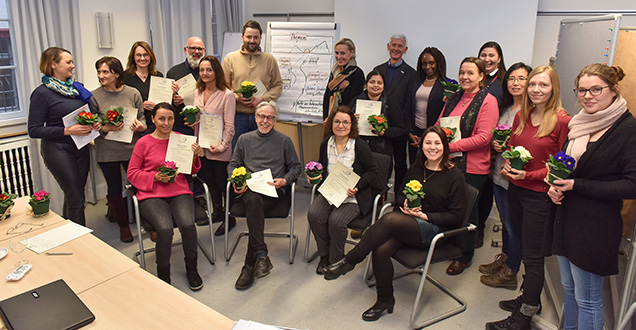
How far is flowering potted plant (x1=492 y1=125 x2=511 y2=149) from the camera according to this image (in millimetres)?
3125

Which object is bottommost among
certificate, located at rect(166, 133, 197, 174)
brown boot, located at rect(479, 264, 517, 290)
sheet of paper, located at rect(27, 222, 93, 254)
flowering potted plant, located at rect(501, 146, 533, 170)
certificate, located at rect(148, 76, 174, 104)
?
brown boot, located at rect(479, 264, 517, 290)

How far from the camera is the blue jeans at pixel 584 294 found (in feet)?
7.66

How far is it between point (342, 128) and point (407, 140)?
40.4 inches

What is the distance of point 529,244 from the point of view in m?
2.77

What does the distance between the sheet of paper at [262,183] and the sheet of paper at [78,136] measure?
1383 millimetres

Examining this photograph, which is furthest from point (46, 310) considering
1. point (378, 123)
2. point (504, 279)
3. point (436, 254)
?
point (504, 279)

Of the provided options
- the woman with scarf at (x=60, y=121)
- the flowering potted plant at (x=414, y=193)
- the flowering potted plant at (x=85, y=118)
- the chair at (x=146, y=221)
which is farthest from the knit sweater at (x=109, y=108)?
the flowering potted plant at (x=414, y=193)

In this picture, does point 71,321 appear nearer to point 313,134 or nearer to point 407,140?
point 407,140

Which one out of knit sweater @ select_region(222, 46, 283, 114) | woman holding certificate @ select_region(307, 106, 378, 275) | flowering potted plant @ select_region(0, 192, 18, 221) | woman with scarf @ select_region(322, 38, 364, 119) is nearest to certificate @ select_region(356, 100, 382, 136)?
woman holding certificate @ select_region(307, 106, 378, 275)

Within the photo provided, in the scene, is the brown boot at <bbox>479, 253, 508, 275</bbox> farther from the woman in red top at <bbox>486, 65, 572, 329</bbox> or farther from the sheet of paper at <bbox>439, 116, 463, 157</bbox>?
the sheet of paper at <bbox>439, 116, 463, 157</bbox>

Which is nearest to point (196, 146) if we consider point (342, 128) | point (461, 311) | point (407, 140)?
point (342, 128)

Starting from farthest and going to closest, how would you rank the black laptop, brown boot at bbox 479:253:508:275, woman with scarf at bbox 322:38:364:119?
1. woman with scarf at bbox 322:38:364:119
2. brown boot at bbox 479:253:508:275
3. the black laptop

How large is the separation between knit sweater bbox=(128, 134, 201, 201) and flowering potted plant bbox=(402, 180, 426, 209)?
1.77 metres

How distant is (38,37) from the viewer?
4.34 m
